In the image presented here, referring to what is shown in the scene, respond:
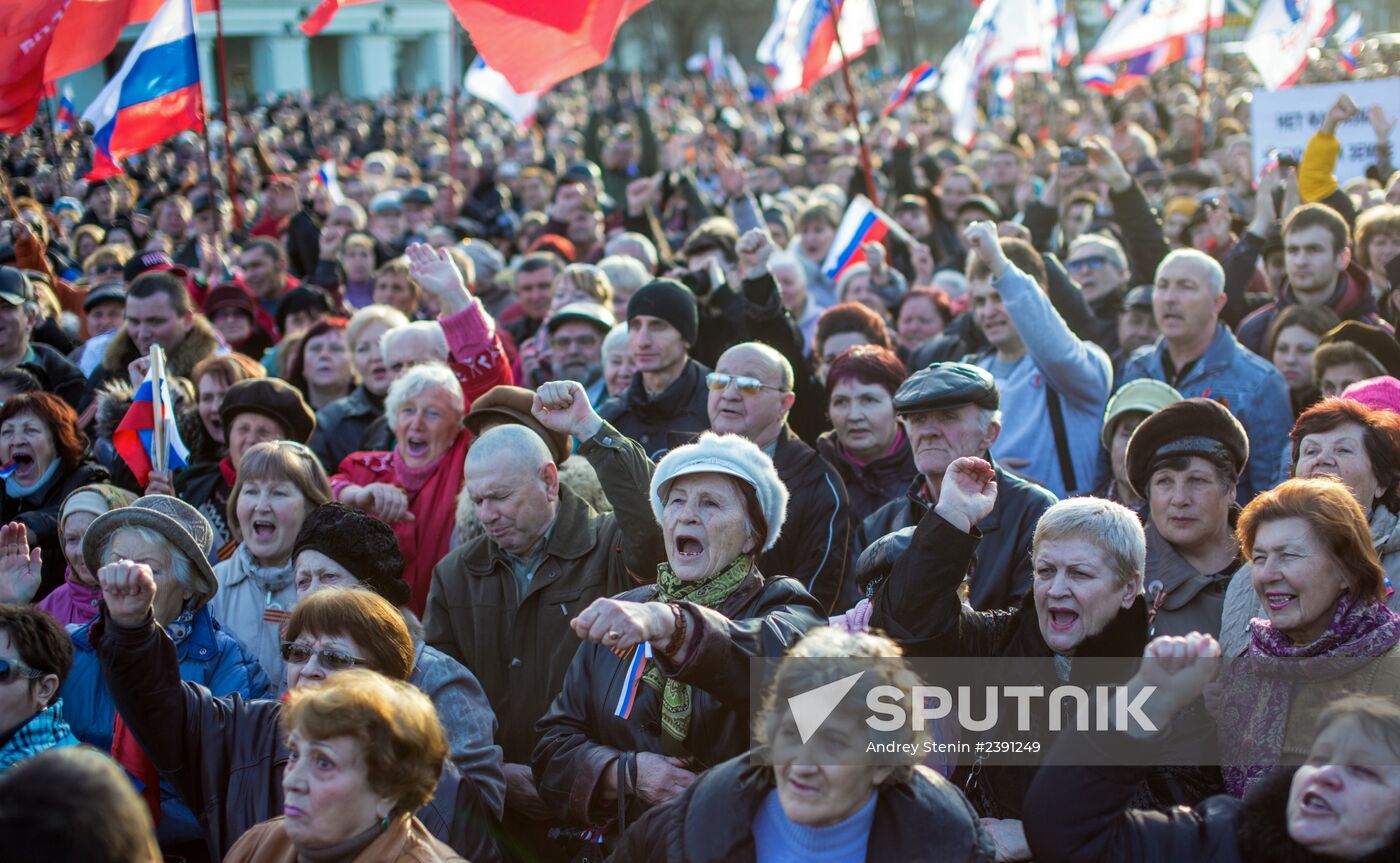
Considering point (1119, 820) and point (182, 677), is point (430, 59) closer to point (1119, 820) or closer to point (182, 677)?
point (182, 677)

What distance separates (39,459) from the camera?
19.4 ft

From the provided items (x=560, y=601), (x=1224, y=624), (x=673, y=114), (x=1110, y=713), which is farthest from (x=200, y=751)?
(x=673, y=114)

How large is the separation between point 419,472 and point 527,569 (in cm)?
115

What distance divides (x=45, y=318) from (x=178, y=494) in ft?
9.57

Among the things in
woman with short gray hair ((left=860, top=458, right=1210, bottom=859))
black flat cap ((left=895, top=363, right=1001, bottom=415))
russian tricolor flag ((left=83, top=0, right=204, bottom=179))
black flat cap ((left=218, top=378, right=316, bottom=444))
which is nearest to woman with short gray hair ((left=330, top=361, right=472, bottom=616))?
black flat cap ((left=218, top=378, right=316, bottom=444))

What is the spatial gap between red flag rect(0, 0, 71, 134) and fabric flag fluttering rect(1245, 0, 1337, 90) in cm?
902

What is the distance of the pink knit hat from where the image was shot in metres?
4.65

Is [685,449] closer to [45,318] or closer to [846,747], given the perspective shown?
[846,747]

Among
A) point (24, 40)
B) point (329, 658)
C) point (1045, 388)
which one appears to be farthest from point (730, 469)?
point (24, 40)

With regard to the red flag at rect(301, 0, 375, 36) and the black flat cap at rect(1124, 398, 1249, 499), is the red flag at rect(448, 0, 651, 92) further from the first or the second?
the black flat cap at rect(1124, 398, 1249, 499)

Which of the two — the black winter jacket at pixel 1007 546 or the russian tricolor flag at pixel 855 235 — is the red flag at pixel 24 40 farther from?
the black winter jacket at pixel 1007 546

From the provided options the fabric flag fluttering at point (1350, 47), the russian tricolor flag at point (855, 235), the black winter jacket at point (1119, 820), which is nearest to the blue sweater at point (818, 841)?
the black winter jacket at point (1119, 820)

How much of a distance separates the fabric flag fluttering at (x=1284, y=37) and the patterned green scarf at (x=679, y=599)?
9.85m

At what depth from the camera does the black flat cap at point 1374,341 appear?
5.62m
